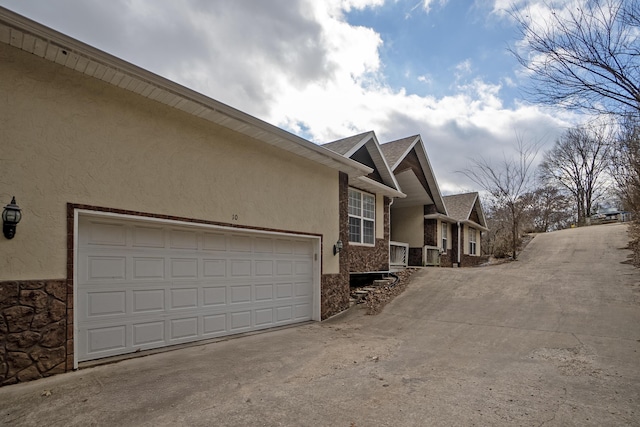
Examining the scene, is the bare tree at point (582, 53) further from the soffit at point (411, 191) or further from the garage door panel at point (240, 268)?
the soffit at point (411, 191)

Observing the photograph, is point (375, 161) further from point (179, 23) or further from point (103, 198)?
point (103, 198)

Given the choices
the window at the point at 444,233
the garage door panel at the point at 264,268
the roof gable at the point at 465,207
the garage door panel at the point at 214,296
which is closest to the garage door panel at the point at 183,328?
the garage door panel at the point at 214,296

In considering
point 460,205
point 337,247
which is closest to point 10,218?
point 337,247

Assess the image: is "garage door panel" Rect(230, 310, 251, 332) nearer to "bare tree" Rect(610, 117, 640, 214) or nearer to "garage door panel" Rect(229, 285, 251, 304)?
"garage door panel" Rect(229, 285, 251, 304)

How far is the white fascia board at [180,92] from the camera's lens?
4617 mm

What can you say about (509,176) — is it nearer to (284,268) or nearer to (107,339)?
(284,268)

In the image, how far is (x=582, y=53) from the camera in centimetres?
684

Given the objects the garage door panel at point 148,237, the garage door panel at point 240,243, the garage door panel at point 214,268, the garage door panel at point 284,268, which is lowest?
the garage door panel at point 284,268

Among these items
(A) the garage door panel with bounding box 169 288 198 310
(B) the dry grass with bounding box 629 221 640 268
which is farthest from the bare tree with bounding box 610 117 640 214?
(A) the garage door panel with bounding box 169 288 198 310

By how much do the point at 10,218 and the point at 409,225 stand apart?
55.8 feet

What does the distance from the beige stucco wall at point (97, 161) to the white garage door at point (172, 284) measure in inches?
18.0

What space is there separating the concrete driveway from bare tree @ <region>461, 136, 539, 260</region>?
35.3 ft

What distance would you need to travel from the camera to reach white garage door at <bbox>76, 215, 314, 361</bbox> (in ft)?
18.7

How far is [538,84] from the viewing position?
7262mm
